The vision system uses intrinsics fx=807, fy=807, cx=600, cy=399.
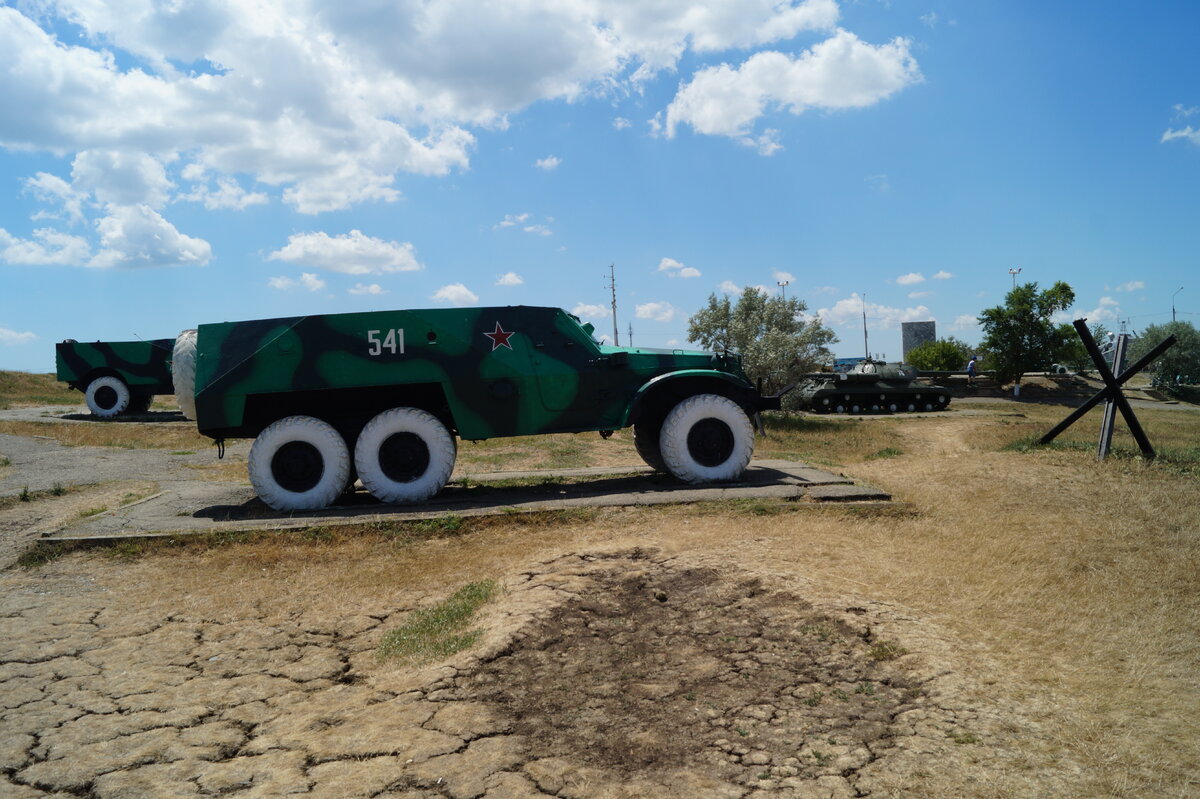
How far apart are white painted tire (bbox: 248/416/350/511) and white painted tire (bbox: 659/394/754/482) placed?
351 cm

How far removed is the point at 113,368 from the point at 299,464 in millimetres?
18419

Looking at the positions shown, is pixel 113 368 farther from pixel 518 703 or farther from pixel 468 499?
pixel 518 703

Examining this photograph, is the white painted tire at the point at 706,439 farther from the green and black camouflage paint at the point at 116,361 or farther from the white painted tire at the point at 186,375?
the green and black camouflage paint at the point at 116,361

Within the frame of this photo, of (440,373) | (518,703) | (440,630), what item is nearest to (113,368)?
(440,373)

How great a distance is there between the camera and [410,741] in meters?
3.57

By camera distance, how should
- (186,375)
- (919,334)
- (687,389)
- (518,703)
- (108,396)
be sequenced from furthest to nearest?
(919,334), (108,396), (687,389), (186,375), (518,703)

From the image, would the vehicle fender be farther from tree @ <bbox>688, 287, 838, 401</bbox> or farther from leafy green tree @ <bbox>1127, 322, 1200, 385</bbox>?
leafy green tree @ <bbox>1127, 322, 1200, 385</bbox>

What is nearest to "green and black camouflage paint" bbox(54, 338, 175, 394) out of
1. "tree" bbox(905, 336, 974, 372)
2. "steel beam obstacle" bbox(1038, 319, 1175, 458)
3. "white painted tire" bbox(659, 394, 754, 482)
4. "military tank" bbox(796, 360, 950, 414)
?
"white painted tire" bbox(659, 394, 754, 482)

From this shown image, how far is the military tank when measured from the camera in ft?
97.2

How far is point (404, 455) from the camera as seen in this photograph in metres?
8.53

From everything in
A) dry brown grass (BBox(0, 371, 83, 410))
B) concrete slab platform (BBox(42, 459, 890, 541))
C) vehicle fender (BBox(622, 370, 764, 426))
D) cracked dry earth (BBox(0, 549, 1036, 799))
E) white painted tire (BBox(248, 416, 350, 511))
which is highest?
dry brown grass (BBox(0, 371, 83, 410))

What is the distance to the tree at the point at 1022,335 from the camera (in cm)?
3922

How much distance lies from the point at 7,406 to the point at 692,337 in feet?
76.7

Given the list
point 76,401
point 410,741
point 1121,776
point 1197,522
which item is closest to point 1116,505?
point 1197,522
